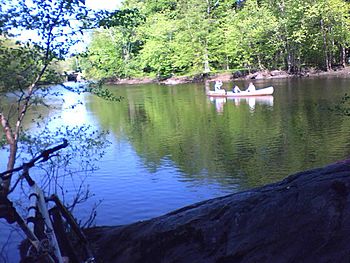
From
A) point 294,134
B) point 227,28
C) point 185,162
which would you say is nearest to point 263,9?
point 227,28

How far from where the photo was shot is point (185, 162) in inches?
770

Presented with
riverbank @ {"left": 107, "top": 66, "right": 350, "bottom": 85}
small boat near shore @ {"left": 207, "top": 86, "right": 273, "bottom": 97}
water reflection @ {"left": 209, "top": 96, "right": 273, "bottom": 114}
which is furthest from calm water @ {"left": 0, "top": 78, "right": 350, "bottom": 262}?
riverbank @ {"left": 107, "top": 66, "right": 350, "bottom": 85}

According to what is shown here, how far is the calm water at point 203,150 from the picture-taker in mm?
15234

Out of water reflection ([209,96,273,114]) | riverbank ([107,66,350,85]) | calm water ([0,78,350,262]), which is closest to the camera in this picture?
calm water ([0,78,350,262])

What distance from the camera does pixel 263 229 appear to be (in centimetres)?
435

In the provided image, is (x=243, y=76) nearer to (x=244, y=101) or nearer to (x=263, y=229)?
(x=244, y=101)

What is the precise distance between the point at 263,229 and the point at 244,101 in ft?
117

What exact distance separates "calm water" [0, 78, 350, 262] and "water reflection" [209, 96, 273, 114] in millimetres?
210

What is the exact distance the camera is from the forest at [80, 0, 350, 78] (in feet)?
191

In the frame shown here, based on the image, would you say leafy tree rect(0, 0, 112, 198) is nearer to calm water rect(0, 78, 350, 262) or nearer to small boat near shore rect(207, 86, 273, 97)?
calm water rect(0, 78, 350, 262)

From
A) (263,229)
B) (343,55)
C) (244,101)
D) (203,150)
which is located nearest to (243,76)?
(343,55)

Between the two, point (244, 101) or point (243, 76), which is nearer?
point (244, 101)

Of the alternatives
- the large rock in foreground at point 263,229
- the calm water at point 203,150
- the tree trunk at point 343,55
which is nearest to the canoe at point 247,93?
the calm water at point 203,150

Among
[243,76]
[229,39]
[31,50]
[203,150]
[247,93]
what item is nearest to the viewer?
[31,50]
